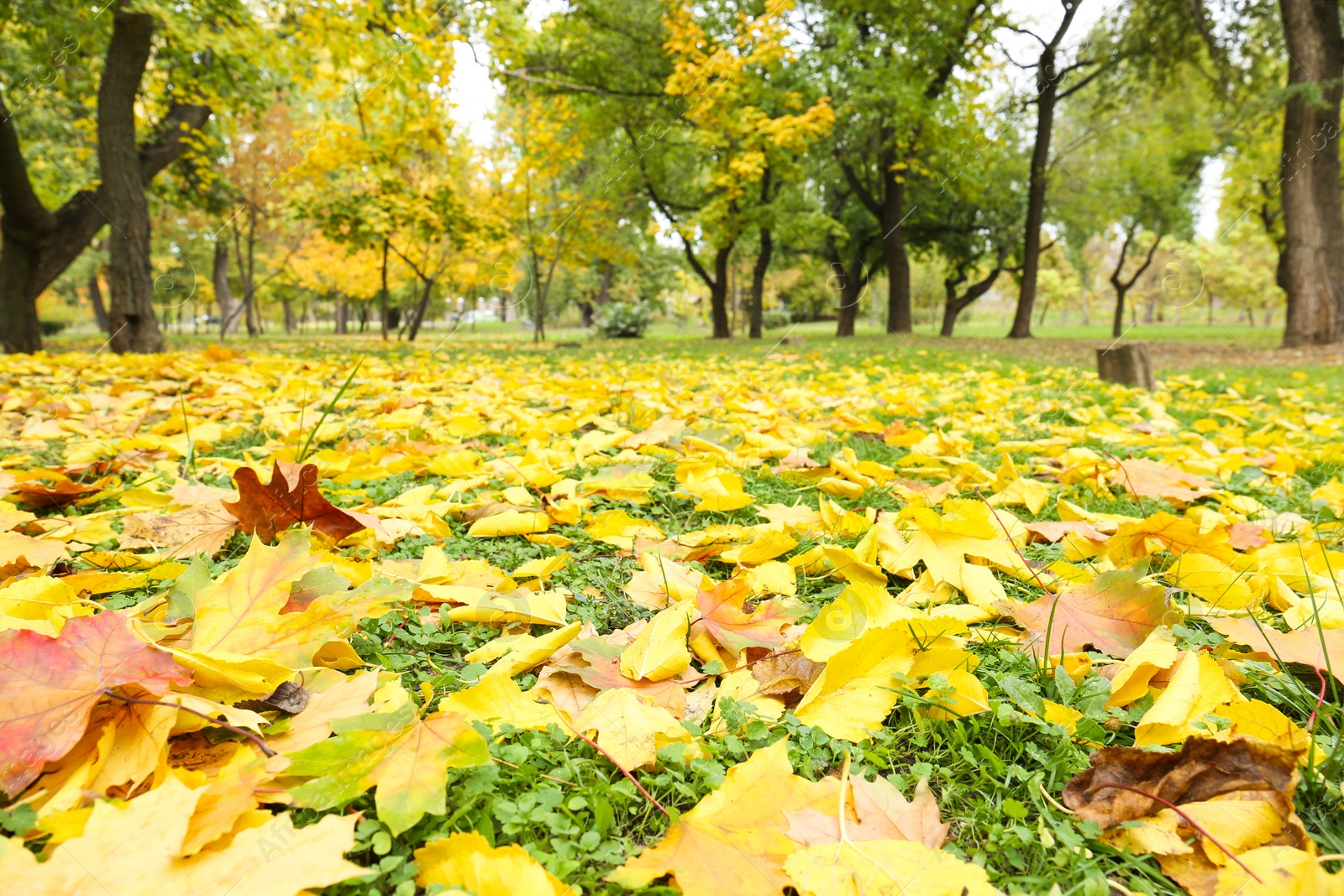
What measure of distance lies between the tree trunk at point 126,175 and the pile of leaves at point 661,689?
5500 millimetres

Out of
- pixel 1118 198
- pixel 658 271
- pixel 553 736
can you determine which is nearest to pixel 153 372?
pixel 553 736

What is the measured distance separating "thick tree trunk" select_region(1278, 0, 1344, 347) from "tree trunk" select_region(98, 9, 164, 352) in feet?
40.7

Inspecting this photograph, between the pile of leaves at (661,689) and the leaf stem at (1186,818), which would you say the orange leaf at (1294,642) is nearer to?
the pile of leaves at (661,689)

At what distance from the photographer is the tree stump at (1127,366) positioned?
4.83m

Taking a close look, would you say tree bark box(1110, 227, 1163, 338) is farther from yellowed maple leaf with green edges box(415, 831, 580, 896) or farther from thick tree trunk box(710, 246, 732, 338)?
yellowed maple leaf with green edges box(415, 831, 580, 896)

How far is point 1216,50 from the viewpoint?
1034 cm

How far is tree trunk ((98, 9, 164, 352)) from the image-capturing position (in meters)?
5.98

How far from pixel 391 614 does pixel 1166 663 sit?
3.62ft

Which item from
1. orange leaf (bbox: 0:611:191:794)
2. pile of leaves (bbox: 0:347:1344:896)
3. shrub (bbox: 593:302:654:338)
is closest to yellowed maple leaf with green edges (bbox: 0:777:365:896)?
pile of leaves (bbox: 0:347:1344:896)

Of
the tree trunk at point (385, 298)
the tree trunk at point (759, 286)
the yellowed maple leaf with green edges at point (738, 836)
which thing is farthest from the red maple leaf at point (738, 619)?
the tree trunk at point (759, 286)

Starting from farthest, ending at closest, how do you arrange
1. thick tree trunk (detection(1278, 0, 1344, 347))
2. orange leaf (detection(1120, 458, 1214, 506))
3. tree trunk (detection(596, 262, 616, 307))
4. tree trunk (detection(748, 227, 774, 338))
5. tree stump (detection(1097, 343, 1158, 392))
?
tree trunk (detection(596, 262, 616, 307)) < tree trunk (detection(748, 227, 774, 338)) < thick tree trunk (detection(1278, 0, 1344, 347)) < tree stump (detection(1097, 343, 1158, 392)) < orange leaf (detection(1120, 458, 1214, 506))

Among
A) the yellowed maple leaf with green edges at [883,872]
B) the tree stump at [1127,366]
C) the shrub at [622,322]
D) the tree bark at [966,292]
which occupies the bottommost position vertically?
the yellowed maple leaf with green edges at [883,872]

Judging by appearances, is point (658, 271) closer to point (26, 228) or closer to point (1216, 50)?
point (1216, 50)

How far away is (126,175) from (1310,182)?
13.5 metres
